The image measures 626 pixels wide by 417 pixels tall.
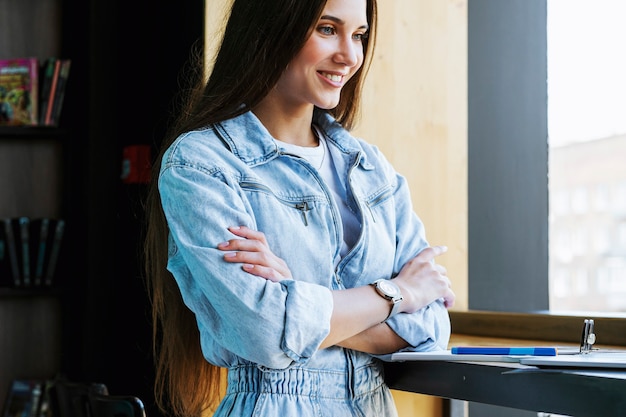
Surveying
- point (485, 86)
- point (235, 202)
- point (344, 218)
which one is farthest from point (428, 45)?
point (235, 202)

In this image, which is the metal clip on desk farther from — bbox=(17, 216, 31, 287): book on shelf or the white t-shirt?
bbox=(17, 216, 31, 287): book on shelf

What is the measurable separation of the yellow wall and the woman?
31.4 inches

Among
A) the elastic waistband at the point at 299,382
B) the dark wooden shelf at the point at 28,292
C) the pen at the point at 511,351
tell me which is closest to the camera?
the pen at the point at 511,351

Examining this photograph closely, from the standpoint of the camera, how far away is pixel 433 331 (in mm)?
1478

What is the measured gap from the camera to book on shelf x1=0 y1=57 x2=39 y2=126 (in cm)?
303

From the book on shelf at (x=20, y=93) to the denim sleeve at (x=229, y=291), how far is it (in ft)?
5.98

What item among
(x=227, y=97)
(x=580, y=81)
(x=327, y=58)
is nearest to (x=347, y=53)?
(x=327, y=58)

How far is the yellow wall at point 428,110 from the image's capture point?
2.46 metres

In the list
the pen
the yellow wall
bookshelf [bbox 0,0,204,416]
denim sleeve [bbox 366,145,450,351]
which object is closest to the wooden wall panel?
the yellow wall

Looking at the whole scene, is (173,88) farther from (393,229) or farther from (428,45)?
(393,229)

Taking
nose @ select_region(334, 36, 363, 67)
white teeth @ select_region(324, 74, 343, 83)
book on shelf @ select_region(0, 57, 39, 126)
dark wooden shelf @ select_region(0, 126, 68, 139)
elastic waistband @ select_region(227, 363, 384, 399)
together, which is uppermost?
book on shelf @ select_region(0, 57, 39, 126)

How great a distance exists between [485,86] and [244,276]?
5.37ft

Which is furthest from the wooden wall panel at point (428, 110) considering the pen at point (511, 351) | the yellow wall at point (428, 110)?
the pen at point (511, 351)

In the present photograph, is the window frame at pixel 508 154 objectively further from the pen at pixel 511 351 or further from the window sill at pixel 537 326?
the pen at pixel 511 351
